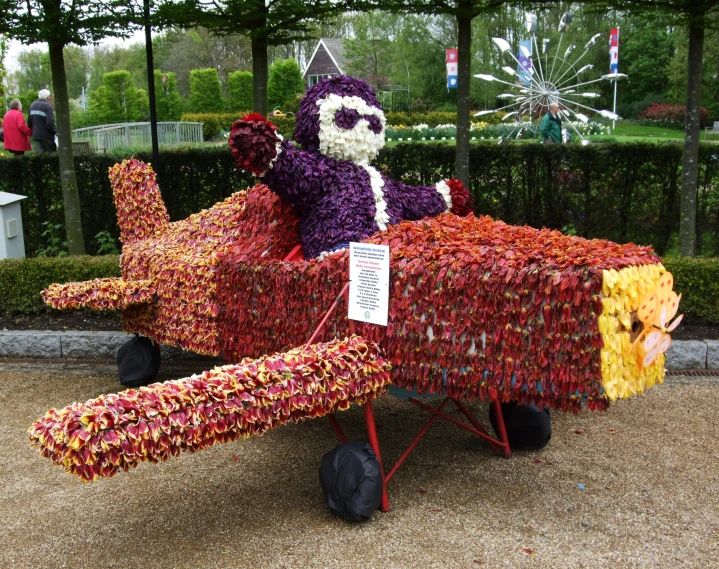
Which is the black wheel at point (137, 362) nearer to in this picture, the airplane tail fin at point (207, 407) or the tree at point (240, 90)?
the airplane tail fin at point (207, 407)

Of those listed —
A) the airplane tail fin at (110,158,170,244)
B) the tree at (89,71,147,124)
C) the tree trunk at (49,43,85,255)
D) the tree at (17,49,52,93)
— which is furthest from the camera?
the tree at (17,49,52,93)

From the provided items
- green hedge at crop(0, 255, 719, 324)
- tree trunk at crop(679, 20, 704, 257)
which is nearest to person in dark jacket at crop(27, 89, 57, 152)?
green hedge at crop(0, 255, 719, 324)

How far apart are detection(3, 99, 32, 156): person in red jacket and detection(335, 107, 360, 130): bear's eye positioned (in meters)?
8.15

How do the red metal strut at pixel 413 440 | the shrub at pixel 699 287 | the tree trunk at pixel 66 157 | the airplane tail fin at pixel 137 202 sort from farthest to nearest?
the tree trunk at pixel 66 157 → the shrub at pixel 699 287 → the airplane tail fin at pixel 137 202 → the red metal strut at pixel 413 440

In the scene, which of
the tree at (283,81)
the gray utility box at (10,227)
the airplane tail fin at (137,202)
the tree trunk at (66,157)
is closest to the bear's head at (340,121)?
the airplane tail fin at (137,202)

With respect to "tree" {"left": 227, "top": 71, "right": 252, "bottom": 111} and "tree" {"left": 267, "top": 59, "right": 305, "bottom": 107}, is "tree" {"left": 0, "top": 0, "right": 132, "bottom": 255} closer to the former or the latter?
"tree" {"left": 267, "top": 59, "right": 305, "bottom": 107}

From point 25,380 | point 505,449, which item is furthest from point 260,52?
point 505,449

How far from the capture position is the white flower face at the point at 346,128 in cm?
406

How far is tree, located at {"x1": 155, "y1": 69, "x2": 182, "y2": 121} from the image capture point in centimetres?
3300

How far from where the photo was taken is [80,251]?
25.5ft

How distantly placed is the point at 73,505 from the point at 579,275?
9.01 ft

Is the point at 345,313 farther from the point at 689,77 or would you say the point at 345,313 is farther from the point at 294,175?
the point at 689,77

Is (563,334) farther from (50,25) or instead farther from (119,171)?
(50,25)

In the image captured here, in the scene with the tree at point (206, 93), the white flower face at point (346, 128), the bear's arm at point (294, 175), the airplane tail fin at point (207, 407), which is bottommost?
the airplane tail fin at point (207, 407)
